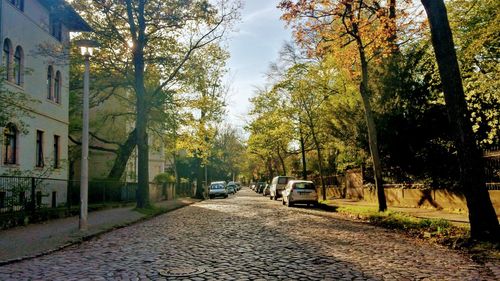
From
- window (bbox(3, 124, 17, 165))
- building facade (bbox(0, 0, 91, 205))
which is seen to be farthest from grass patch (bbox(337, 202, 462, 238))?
window (bbox(3, 124, 17, 165))

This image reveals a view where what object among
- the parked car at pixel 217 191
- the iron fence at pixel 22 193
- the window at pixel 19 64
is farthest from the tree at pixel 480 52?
the parked car at pixel 217 191

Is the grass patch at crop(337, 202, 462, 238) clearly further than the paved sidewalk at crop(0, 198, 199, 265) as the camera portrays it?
Yes

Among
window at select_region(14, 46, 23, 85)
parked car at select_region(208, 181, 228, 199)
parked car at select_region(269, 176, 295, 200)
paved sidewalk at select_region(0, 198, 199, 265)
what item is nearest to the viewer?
paved sidewalk at select_region(0, 198, 199, 265)

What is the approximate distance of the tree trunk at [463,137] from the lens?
34.1 feet

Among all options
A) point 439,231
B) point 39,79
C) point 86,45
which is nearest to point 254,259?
point 439,231

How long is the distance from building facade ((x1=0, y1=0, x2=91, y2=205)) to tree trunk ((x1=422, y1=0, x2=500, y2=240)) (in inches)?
592

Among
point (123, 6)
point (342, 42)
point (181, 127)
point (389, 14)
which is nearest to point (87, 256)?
point (342, 42)

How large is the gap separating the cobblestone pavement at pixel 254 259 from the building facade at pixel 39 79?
1080 centimetres

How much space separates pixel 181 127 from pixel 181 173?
38.6 m

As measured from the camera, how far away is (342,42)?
65.1 feet

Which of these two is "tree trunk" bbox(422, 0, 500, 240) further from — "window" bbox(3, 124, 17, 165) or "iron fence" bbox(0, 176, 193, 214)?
"window" bbox(3, 124, 17, 165)

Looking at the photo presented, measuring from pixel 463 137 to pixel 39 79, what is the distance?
69.6ft

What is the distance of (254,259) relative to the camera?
8.91 m

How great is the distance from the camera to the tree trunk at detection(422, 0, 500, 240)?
10.4 metres
